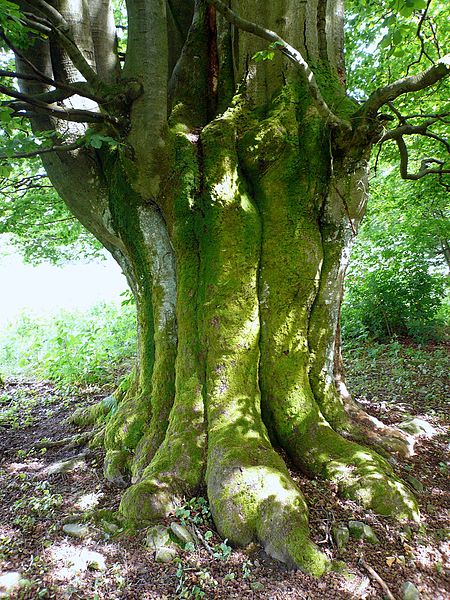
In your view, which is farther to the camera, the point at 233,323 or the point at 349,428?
the point at 349,428

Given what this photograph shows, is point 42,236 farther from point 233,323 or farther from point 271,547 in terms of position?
point 271,547

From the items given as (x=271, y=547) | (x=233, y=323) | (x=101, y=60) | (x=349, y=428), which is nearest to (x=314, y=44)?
(x=101, y=60)

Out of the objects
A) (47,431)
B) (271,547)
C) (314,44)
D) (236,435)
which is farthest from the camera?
(47,431)

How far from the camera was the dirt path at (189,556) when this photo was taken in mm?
2180

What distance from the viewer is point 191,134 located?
3.71m

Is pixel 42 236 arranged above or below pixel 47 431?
above

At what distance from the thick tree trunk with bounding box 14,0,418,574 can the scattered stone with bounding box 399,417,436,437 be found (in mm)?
660

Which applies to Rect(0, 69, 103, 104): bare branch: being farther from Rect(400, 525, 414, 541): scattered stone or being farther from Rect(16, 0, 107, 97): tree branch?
Rect(400, 525, 414, 541): scattered stone

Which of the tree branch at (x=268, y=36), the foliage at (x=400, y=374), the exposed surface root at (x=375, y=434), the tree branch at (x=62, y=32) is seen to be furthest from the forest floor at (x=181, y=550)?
the tree branch at (x=62, y=32)

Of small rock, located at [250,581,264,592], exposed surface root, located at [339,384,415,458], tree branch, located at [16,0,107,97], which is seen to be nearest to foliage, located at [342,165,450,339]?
exposed surface root, located at [339,384,415,458]

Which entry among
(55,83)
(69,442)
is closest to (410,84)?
(55,83)

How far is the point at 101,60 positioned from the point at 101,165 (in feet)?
3.40

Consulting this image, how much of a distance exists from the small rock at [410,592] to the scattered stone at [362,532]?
0.96 ft

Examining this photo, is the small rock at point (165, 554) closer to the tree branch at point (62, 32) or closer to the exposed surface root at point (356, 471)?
the exposed surface root at point (356, 471)
